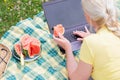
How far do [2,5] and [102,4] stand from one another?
2142 millimetres

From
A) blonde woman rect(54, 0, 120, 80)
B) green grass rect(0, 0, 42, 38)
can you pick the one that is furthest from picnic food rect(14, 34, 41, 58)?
green grass rect(0, 0, 42, 38)

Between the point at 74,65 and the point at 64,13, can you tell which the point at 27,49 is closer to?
the point at 74,65

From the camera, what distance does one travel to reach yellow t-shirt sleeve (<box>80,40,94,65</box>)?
2.54 m

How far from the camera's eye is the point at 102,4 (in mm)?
2467

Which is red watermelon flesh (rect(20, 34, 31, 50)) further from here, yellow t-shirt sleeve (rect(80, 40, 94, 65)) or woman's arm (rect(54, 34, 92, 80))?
yellow t-shirt sleeve (rect(80, 40, 94, 65))

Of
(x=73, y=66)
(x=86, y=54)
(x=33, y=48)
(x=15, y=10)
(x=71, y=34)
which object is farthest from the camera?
(x=15, y=10)

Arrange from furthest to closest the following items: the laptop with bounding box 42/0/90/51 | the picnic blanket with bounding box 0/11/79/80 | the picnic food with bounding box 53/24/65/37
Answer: the laptop with bounding box 42/0/90/51, the picnic food with bounding box 53/24/65/37, the picnic blanket with bounding box 0/11/79/80

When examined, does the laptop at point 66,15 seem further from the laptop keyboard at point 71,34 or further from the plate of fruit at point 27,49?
the plate of fruit at point 27,49

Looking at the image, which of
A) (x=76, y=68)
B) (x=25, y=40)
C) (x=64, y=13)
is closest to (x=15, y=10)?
(x=64, y=13)

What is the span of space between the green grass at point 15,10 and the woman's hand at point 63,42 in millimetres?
1118

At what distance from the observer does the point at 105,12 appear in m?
2.47

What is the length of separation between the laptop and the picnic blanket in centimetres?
13

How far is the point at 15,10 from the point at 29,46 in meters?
1.35

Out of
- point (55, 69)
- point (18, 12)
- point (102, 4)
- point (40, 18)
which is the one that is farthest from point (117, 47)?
point (18, 12)
